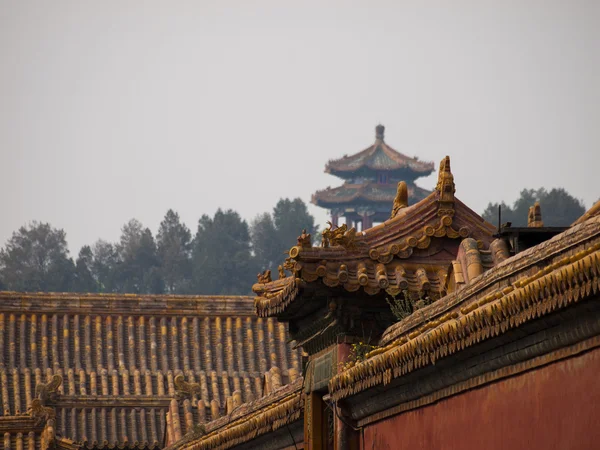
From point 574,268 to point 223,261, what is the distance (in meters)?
99.6

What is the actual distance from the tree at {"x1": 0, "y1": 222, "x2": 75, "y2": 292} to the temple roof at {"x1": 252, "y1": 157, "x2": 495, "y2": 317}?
86.4 m

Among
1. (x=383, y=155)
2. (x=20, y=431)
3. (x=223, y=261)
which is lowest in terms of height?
(x=20, y=431)

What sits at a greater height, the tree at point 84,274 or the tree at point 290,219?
the tree at point 290,219

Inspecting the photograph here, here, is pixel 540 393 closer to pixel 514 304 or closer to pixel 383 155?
pixel 514 304

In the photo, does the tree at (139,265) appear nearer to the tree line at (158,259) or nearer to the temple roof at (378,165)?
the tree line at (158,259)

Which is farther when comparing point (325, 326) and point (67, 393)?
point (67, 393)

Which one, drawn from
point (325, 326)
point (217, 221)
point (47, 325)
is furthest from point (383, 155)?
point (325, 326)

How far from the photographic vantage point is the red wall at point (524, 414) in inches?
330

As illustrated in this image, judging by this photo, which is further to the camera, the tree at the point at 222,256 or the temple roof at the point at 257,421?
the tree at the point at 222,256

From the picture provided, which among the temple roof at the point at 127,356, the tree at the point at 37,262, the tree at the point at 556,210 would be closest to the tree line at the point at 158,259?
the tree at the point at 37,262

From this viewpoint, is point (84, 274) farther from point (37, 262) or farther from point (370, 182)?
point (370, 182)

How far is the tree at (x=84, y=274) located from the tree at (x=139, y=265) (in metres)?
2.31

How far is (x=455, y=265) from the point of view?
14562 mm

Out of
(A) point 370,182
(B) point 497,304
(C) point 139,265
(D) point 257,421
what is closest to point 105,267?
(C) point 139,265
